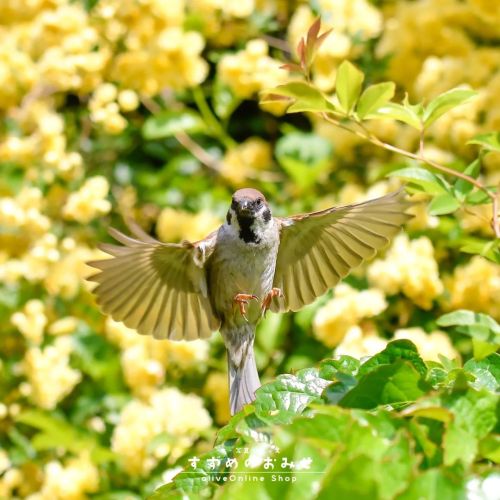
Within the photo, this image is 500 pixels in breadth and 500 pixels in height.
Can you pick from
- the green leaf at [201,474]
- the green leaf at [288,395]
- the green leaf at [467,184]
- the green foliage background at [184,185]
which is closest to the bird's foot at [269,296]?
the green foliage background at [184,185]

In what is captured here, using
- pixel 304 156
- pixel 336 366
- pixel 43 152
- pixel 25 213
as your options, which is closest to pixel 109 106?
pixel 43 152

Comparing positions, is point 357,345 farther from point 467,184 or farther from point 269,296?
point 467,184

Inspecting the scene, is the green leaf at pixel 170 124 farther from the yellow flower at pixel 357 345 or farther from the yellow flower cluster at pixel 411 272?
the yellow flower at pixel 357 345

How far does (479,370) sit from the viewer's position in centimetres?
107

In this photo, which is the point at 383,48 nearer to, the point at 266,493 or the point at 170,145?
the point at 170,145

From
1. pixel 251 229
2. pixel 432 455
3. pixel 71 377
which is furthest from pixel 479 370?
pixel 71 377

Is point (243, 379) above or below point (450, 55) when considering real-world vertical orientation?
below

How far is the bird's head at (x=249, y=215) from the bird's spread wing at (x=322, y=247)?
Result: 110 millimetres

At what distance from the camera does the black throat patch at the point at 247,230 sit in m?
1.63

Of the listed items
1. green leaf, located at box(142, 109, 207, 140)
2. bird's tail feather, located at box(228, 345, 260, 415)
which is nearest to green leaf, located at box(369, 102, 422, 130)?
bird's tail feather, located at box(228, 345, 260, 415)

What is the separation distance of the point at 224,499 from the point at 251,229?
3.06 ft

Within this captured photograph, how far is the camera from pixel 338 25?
2.61m

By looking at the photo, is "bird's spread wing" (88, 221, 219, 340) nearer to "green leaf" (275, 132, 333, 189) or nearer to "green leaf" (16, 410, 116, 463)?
"green leaf" (16, 410, 116, 463)

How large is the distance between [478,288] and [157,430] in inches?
30.0
